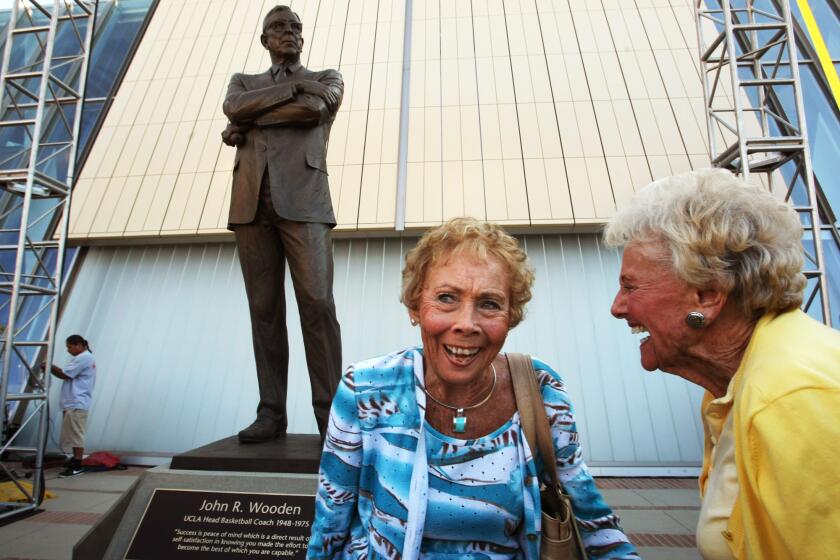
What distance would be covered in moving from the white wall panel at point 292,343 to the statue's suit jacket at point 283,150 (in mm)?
3856

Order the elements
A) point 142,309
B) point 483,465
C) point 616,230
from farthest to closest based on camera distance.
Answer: point 142,309, point 616,230, point 483,465

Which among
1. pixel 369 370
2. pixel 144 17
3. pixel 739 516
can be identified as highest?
pixel 144 17

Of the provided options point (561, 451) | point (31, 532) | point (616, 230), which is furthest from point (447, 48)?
point (31, 532)

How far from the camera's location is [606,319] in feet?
20.7

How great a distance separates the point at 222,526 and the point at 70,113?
968 cm

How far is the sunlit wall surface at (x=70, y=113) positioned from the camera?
23.3 ft

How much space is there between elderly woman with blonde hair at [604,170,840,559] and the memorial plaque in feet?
5.01

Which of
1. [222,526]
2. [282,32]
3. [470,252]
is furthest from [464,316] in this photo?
[282,32]

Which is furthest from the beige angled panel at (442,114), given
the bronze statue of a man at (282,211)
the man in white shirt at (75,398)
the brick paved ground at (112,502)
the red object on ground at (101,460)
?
the bronze statue of a man at (282,211)

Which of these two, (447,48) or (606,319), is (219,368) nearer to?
(606,319)

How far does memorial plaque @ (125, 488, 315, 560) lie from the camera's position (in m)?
1.82

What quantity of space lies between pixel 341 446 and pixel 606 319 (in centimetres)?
576

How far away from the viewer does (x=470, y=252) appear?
1476mm

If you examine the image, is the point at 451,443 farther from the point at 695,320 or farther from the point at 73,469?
the point at 73,469
